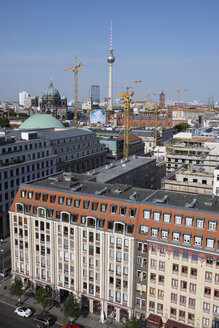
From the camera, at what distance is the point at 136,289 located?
61.5 m

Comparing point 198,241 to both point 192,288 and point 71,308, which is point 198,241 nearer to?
point 192,288

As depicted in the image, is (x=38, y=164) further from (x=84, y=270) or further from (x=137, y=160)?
(x=84, y=270)

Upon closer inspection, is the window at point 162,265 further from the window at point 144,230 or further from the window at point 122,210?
the window at point 122,210

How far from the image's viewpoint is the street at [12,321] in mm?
63281

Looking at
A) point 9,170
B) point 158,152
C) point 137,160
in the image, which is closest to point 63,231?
point 9,170

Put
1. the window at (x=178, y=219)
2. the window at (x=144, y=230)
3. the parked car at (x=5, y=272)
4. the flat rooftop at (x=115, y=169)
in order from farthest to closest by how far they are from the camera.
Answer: the flat rooftop at (x=115, y=169) < the parked car at (x=5, y=272) < the window at (x=144, y=230) < the window at (x=178, y=219)

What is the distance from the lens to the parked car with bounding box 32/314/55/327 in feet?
207

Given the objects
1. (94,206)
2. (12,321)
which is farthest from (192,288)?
(12,321)

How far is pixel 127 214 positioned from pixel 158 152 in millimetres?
121335

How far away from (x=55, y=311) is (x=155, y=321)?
21.2 meters

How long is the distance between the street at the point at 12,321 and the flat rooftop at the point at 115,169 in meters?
38.0

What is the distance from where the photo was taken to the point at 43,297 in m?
65.4

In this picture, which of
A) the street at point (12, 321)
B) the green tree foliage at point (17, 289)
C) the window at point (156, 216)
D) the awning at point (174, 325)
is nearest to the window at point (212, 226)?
the window at point (156, 216)

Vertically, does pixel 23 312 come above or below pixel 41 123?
below
